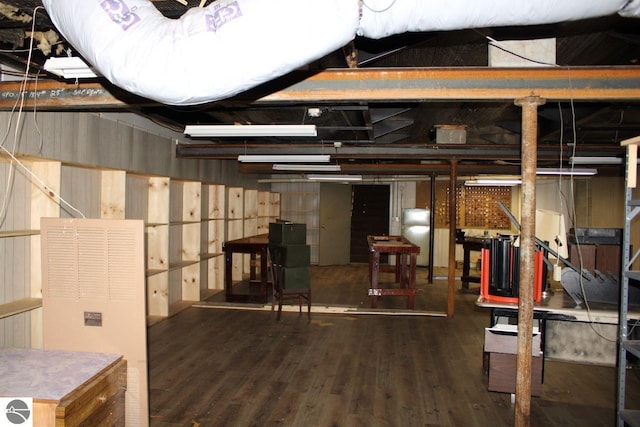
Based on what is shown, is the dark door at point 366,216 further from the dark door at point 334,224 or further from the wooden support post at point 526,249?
the wooden support post at point 526,249

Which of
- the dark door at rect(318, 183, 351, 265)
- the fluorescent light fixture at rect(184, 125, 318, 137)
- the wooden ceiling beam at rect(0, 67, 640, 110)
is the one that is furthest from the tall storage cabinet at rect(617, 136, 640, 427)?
the dark door at rect(318, 183, 351, 265)

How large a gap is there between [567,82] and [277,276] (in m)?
4.28

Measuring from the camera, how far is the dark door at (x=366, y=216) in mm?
11617

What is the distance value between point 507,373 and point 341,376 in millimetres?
1444

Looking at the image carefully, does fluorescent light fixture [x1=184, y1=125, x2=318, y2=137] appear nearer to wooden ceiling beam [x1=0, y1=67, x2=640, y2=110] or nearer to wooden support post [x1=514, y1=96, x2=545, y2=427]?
wooden ceiling beam [x1=0, y1=67, x2=640, y2=110]

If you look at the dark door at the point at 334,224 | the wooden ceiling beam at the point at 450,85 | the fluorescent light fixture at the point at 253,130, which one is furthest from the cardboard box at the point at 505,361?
the dark door at the point at 334,224

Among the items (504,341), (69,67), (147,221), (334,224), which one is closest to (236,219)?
(147,221)

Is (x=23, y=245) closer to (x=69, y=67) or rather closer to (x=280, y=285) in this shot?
(x=69, y=67)

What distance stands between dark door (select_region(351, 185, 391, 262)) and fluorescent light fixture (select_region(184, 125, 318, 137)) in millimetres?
8033

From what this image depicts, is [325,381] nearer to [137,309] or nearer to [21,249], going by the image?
[137,309]

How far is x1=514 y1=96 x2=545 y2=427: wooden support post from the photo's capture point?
2.66 meters

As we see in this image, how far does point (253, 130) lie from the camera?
3.80 metres

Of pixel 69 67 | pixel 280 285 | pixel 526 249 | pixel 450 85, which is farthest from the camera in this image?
pixel 280 285

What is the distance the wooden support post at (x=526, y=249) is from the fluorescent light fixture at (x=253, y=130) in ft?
5.49
